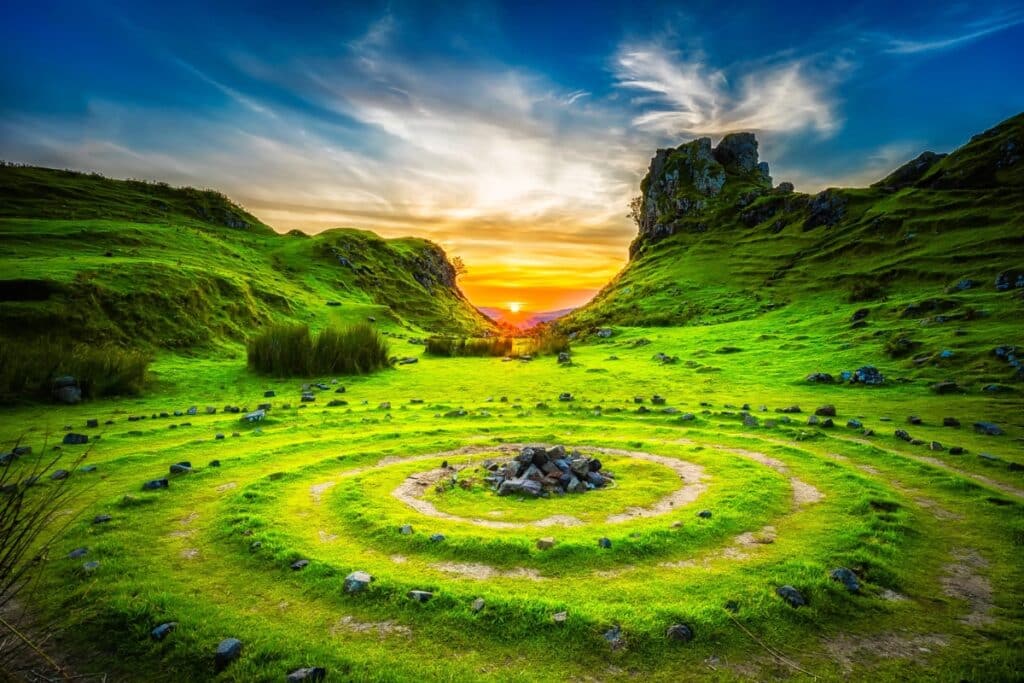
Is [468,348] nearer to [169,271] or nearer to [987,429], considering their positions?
[169,271]

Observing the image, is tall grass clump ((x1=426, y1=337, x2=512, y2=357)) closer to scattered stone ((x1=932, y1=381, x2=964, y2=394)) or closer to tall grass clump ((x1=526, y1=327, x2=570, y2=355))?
tall grass clump ((x1=526, y1=327, x2=570, y2=355))

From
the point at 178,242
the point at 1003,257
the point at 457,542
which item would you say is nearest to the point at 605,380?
the point at 457,542

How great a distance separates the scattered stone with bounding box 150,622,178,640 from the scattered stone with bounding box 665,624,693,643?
19.0 feet

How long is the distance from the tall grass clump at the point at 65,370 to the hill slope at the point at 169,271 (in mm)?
5366

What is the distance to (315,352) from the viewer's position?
28875mm

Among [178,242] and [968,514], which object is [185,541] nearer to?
[968,514]

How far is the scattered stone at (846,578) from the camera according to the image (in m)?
6.41

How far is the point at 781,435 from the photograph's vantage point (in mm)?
15281

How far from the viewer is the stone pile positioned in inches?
408

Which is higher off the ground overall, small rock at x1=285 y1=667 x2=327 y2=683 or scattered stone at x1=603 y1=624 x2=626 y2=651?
scattered stone at x1=603 y1=624 x2=626 y2=651

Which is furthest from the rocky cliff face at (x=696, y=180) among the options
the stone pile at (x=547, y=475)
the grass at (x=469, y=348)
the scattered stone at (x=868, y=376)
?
the stone pile at (x=547, y=475)

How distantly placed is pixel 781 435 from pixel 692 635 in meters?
11.8

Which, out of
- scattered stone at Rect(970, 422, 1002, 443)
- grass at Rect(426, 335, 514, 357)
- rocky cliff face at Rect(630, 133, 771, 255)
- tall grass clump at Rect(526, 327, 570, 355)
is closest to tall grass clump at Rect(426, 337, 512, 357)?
grass at Rect(426, 335, 514, 357)

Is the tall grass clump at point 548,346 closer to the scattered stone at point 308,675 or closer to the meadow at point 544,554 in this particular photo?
the meadow at point 544,554
